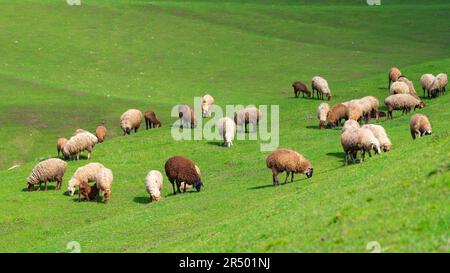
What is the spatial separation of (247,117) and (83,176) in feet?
39.8

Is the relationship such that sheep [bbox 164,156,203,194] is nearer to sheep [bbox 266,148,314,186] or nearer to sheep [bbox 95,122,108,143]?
sheep [bbox 266,148,314,186]

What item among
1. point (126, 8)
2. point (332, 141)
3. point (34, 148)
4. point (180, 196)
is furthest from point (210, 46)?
point (180, 196)

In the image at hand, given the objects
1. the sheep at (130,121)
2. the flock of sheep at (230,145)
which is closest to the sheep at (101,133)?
the flock of sheep at (230,145)

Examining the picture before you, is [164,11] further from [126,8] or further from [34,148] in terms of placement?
[34,148]

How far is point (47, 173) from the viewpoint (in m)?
33.0

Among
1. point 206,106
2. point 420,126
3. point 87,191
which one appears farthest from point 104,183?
point 206,106

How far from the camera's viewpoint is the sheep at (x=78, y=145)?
124ft

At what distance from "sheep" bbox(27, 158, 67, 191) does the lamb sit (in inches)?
336

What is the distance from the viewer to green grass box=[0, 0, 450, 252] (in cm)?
1828

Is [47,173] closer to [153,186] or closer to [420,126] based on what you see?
[153,186]

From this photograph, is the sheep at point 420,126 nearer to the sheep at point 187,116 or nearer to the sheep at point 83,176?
the sheep at point 83,176

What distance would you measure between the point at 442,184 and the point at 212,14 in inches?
3025

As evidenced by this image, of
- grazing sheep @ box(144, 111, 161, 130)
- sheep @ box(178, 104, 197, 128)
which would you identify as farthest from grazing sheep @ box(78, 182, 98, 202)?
grazing sheep @ box(144, 111, 161, 130)

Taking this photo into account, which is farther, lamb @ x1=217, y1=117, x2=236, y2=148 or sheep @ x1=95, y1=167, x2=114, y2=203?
lamb @ x1=217, y1=117, x2=236, y2=148
